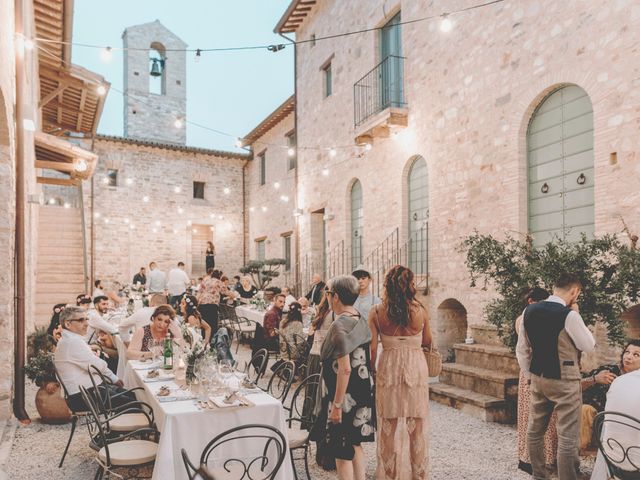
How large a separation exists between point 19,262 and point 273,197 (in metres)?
12.1

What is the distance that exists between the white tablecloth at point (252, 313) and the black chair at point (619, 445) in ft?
22.0

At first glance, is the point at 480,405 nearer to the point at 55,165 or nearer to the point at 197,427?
the point at 197,427

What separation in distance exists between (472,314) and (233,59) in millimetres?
178878

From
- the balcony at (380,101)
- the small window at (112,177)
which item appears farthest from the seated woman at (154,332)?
the small window at (112,177)

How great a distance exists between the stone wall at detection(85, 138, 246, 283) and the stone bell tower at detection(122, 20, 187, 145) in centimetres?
203

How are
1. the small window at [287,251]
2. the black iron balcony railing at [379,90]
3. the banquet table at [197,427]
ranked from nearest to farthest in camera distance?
1. the banquet table at [197,427]
2. the black iron balcony railing at [379,90]
3. the small window at [287,251]

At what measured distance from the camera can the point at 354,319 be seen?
10.7 feet

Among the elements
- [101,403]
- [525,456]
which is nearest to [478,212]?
[525,456]

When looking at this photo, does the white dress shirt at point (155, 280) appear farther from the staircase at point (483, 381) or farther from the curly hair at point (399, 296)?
the curly hair at point (399, 296)

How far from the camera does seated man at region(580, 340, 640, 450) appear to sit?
156 inches

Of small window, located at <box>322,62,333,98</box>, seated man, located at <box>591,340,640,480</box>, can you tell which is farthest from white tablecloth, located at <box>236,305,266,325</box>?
seated man, located at <box>591,340,640,480</box>

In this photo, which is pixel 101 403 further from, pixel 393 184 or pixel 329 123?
pixel 329 123

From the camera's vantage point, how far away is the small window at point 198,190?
1970 centimetres

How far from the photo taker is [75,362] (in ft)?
14.1
